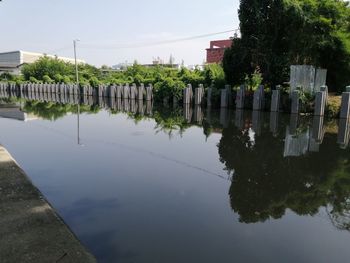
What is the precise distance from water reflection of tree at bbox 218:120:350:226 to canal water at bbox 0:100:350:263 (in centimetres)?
2

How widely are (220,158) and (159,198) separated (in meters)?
3.32

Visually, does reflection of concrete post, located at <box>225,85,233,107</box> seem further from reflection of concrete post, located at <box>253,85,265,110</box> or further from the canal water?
the canal water

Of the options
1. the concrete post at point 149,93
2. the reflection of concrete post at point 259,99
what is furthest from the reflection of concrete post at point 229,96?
the concrete post at point 149,93

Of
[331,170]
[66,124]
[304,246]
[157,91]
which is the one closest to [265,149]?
[331,170]

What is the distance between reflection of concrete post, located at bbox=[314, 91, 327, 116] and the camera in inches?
627

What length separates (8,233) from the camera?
3844mm

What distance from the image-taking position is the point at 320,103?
634 inches

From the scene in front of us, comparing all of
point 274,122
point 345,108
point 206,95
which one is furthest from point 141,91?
point 345,108

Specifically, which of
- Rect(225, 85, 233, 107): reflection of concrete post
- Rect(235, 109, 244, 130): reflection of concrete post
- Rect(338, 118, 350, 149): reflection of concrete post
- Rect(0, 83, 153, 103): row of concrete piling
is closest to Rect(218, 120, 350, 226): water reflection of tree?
Rect(338, 118, 350, 149): reflection of concrete post

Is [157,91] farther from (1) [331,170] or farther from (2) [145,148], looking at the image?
(1) [331,170]

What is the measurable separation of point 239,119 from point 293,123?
2536 mm

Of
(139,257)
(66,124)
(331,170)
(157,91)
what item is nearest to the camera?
(139,257)

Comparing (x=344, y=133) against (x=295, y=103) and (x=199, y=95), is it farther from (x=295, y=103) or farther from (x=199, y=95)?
(x=199, y=95)

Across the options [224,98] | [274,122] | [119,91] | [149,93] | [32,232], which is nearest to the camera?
[32,232]
